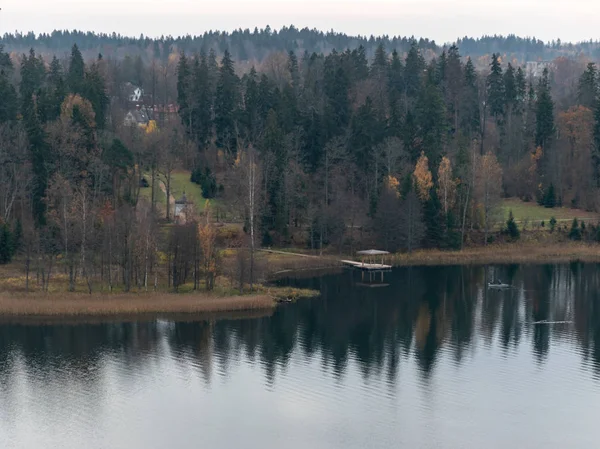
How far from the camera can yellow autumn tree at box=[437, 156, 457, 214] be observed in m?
92.9

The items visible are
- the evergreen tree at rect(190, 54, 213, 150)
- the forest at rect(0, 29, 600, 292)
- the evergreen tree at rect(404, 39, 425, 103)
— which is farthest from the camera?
the evergreen tree at rect(404, 39, 425, 103)

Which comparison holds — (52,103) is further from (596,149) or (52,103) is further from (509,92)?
(509,92)

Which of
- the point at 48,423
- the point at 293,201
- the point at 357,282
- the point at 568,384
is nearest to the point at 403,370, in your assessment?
the point at 568,384

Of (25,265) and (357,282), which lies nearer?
(25,265)

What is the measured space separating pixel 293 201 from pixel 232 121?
783 inches

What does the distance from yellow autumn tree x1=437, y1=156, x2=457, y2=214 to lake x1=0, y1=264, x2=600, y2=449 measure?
20.6 metres

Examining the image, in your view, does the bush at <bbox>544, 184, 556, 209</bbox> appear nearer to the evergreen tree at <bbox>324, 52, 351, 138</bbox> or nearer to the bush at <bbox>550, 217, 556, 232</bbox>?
the bush at <bbox>550, 217, 556, 232</bbox>

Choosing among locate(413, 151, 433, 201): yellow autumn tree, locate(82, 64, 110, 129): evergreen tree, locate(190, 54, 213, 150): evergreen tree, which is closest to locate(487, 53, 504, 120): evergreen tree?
locate(413, 151, 433, 201): yellow autumn tree

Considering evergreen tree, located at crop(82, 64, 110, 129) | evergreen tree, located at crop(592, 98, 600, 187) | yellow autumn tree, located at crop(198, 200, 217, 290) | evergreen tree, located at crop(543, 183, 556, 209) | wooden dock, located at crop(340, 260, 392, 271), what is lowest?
wooden dock, located at crop(340, 260, 392, 271)

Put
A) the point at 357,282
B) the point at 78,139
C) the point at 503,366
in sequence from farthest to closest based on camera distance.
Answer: the point at 78,139 < the point at 357,282 < the point at 503,366

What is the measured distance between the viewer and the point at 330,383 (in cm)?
5038

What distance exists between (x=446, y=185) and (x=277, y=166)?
662 inches

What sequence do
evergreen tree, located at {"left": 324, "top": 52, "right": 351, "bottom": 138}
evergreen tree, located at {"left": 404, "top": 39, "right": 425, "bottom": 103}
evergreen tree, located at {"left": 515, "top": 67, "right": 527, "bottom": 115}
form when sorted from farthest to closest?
evergreen tree, located at {"left": 404, "top": 39, "right": 425, "bottom": 103} < evergreen tree, located at {"left": 515, "top": 67, "right": 527, "bottom": 115} < evergreen tree, located at {"left": 324, "top": 52, "right": 351, "bottom": 138}

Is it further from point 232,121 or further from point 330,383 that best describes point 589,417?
point 232,121
